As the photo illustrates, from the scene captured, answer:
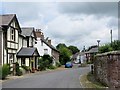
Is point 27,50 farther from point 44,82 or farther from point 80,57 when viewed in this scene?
point 80,57

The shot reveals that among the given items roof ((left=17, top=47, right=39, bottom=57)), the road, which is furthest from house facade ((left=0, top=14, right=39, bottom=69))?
the road

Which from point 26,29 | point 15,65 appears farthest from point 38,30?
point 15,65

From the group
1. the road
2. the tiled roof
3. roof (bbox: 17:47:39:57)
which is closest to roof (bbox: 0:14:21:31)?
the tiled roof

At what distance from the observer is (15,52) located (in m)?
41.1

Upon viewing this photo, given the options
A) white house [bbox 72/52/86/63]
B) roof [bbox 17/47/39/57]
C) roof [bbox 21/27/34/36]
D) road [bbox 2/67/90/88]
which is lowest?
white house [bbox 72/52/86/63]

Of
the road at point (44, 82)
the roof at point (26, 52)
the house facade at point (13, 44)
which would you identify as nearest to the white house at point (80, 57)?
the house facade at point (13, 44)

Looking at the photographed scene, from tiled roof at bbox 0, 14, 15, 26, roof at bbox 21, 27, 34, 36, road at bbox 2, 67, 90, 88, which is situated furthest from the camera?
roof at bbox 21, 27, 34, 36

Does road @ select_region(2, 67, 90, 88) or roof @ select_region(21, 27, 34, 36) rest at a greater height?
roof @ select_region(21, 27, 34, 36)

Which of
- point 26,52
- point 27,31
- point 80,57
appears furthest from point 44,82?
point 80,57

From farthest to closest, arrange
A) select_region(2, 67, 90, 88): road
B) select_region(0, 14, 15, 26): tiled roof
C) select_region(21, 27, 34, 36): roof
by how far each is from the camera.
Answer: select_region(21, 27, 34, 36): roof, select_region(0, 14, 15, 26): tiled roof, select_region(2, 67, 90, 88): road

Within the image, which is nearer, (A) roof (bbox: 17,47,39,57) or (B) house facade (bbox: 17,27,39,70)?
(A) roof (bbox: 17,47,39,57)

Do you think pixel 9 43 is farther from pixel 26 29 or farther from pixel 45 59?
pixel 45 59

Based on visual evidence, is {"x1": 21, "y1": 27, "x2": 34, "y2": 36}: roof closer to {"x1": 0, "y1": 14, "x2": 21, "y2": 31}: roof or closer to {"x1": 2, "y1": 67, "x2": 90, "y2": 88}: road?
{"x1": 0, "y1": 14, "x2": 21, "y2": 31}: roof

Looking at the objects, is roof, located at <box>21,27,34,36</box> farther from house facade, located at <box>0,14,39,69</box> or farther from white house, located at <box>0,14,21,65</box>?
white house, located at <box>0,14,21,65</box>
